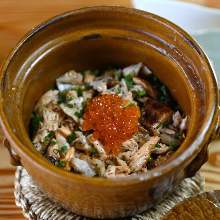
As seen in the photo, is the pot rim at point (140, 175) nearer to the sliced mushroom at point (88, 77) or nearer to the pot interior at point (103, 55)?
the pot interior at point (103, 55)

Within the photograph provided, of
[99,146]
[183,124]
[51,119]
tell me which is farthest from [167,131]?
[51,119]

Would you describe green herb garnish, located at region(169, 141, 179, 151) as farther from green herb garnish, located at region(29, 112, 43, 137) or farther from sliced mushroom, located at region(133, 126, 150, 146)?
green herb garnish, located at region(29, 112, 43, 137)

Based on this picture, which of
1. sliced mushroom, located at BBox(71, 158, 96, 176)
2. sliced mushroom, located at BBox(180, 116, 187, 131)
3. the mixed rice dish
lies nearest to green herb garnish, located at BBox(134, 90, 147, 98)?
the mixed rice dish

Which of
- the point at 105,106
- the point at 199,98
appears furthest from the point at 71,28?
the point at 199,98

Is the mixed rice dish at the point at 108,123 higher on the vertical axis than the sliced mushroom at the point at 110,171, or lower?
higher

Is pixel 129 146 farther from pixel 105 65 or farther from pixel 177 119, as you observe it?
pixel 105 65

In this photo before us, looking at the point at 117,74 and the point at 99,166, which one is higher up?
the point at 117,74

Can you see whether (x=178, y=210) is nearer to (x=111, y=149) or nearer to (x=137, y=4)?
(x=111, y=149)

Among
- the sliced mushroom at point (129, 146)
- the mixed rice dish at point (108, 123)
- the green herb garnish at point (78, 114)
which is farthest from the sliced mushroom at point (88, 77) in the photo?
the sliced mushroom at point (129, 146)
